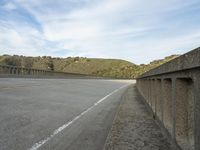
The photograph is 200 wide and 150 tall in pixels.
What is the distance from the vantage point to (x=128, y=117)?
1013 centimetres

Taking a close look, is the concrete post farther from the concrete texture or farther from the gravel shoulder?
the gravel shoulder

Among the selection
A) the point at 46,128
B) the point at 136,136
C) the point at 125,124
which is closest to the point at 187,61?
the point at 136,136

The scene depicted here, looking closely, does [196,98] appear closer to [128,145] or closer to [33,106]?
[128,145]

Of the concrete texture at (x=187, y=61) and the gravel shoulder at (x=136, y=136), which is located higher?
the concrete texture at (x=187, y=61)

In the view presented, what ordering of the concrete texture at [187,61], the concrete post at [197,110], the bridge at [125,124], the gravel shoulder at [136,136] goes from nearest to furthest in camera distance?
the concrete texture at [187,61] → the concrete post at [197,110] → the bridge at [125,124] → the gravel shoulder at [136,136]

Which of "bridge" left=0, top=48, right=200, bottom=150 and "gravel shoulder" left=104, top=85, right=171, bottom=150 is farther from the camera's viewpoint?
"gravel shoulder" left=104, top=85, right=171, bottom=150

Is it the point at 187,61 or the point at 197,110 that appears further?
the point at 187,61

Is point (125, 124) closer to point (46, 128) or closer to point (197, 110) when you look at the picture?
point (46, 128)

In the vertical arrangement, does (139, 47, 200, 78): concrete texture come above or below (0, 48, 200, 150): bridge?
above

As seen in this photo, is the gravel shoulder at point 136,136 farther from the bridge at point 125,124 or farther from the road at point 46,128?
the road at point 46,128

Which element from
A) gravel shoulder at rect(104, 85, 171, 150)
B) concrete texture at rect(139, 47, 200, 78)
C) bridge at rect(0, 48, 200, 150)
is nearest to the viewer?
concrete texture at rect(139, 47, 200, 78)

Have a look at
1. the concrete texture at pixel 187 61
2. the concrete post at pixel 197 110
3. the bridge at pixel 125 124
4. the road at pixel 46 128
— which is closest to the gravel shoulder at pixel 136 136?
the bridge at pixel 125 124

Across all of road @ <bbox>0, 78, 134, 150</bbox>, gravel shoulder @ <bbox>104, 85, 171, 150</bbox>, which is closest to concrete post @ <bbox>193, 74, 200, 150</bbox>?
gravel shoulder @ <bbox>104, 85, 171, 150</bbox>

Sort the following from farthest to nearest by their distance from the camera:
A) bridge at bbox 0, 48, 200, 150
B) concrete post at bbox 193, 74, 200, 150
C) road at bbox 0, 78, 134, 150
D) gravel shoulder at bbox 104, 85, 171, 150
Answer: road at bbox 0, 78, 134, 150 < gravel shoulder at bbox 104, 85, 171, 150 < bridge at bbox 0, 48, 200, 150 < concrete post at bbox 193, 74, 200, 150
